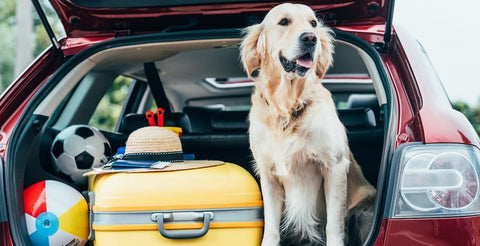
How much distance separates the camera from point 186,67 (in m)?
3.45

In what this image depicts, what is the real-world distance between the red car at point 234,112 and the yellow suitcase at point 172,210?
0.96ft

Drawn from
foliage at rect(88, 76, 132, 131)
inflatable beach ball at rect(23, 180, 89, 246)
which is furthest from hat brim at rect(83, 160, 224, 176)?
foliage at rect(88, 76, 132, 131)

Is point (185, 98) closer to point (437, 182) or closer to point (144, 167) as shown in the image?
point (144, 167)

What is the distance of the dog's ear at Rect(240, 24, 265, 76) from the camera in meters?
2.26

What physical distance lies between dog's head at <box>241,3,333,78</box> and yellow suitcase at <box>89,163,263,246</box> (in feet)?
2.02

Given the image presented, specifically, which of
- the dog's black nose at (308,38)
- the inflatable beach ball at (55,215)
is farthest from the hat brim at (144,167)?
the dog's black nose at (308,38)

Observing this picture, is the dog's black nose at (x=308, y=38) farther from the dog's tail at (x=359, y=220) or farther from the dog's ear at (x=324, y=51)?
the dog's tail at (x=359, y=220)

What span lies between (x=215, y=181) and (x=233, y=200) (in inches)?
3.7

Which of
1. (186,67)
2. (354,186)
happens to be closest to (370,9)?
(354,186)

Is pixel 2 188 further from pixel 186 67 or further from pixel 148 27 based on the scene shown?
pixel 186 67

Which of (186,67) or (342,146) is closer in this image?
(342,146)

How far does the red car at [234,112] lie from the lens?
153cm

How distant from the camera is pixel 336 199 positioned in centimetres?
205

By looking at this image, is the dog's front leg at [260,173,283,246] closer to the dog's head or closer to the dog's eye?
the dog's head
